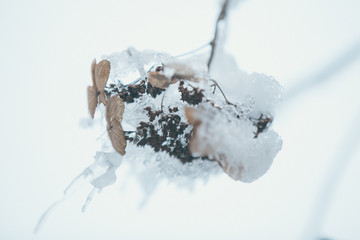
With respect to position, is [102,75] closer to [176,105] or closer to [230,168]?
[176,105]

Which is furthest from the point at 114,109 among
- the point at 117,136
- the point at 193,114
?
the point at 193,114

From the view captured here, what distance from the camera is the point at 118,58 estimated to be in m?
0.41

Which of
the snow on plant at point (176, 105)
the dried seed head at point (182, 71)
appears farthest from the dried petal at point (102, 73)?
the dried seed head at point (182, 71)

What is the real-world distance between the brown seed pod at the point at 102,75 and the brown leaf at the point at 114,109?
0.02 meters

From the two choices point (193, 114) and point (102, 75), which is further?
point (102, 75)

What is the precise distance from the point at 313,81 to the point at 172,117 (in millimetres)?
420

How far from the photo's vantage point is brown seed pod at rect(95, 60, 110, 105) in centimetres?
41

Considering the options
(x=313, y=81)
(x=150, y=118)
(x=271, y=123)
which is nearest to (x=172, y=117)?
(x=150, y=118)

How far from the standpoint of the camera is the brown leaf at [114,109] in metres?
0.40

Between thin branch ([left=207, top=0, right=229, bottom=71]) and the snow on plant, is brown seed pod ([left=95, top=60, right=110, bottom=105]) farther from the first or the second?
thin branch ([left=207, top=0, right=229, bottom=71])

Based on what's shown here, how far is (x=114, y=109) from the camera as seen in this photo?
40cm

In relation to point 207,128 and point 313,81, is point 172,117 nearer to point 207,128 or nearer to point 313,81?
point 207,128

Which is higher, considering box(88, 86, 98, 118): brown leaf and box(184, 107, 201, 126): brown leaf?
box(184, 107, 201, 126): brown leaf

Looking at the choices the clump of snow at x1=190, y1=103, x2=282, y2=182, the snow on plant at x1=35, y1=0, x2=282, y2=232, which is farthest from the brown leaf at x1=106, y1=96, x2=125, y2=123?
the clump of snow at x1=190, y1=103, x2=282, y2=182
